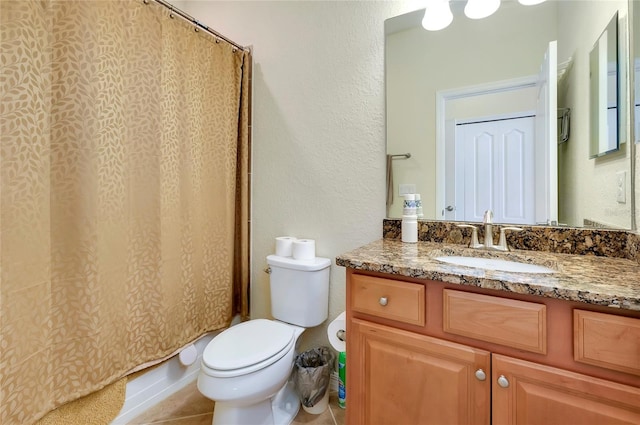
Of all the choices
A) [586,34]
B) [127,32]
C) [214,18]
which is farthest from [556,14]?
[214,18]

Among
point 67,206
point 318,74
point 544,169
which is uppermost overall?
point 318,74

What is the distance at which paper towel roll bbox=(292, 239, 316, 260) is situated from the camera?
5.33 feet

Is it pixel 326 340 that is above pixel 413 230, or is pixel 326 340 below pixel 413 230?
below

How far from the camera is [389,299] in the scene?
96cm

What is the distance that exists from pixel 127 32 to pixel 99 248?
0.94 m

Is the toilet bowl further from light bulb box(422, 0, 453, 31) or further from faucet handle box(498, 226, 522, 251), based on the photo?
light bulb box(422, 0, 453, 31)

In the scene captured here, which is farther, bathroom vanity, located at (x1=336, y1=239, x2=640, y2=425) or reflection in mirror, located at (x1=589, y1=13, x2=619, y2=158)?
reflection in mirror, located at (x1=589, y1=13, x2=619, y2=158)

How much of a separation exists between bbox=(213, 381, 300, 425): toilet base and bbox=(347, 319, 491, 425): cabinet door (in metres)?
0.51

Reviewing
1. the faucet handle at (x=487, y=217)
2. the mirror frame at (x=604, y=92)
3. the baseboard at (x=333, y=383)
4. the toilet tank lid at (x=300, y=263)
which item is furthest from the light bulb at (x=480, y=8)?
the baseboard at (x=333, y=383)

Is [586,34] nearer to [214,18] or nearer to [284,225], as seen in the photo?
[284,225]

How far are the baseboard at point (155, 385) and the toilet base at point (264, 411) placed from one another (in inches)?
15.1

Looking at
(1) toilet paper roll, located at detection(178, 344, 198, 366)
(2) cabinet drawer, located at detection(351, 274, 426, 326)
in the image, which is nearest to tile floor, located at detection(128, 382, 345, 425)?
(1) toilet paper roll, located at detection(178, 344, 198, 366)

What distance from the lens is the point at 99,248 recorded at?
49.2 inches

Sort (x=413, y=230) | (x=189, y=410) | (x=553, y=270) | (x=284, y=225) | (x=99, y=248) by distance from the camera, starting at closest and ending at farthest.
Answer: (x=553, y=270), (x=99, y=248), (x=413, y=230), (x=189, y=410), (x=284, y=225)
